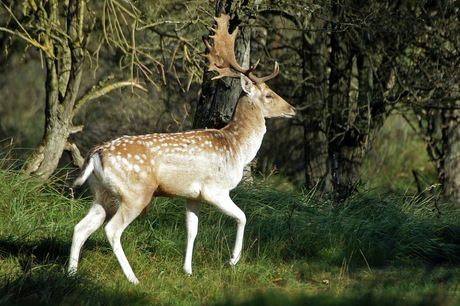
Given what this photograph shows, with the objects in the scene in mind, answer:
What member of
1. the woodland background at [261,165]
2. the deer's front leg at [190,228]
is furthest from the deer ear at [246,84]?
the deer's front leg at [190,228]

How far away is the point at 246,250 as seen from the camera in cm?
714

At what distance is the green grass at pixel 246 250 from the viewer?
5754mm

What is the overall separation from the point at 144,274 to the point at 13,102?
29.5 ft

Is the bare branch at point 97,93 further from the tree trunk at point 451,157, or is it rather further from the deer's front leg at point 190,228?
the tree trunk at point 451,157

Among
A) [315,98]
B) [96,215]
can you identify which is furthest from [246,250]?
[315,98]

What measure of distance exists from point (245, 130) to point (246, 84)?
49 cm

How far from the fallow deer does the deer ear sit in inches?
11.9

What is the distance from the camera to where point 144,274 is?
6504 millimetres

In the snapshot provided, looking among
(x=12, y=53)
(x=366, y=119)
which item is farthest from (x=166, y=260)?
(x=12, y=53)

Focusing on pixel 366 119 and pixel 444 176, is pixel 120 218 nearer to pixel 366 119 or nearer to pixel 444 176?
pixel 366 119

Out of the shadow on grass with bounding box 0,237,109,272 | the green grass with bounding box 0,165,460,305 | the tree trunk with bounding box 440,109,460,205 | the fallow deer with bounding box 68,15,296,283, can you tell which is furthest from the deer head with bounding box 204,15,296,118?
the tree trunk with bounding box 440,109,460,205

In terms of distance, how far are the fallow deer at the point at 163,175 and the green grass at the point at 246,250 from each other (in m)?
0.32

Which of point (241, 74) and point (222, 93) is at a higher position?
point (241, 74)

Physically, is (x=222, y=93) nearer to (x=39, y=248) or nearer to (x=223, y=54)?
(x=223, y=54)
